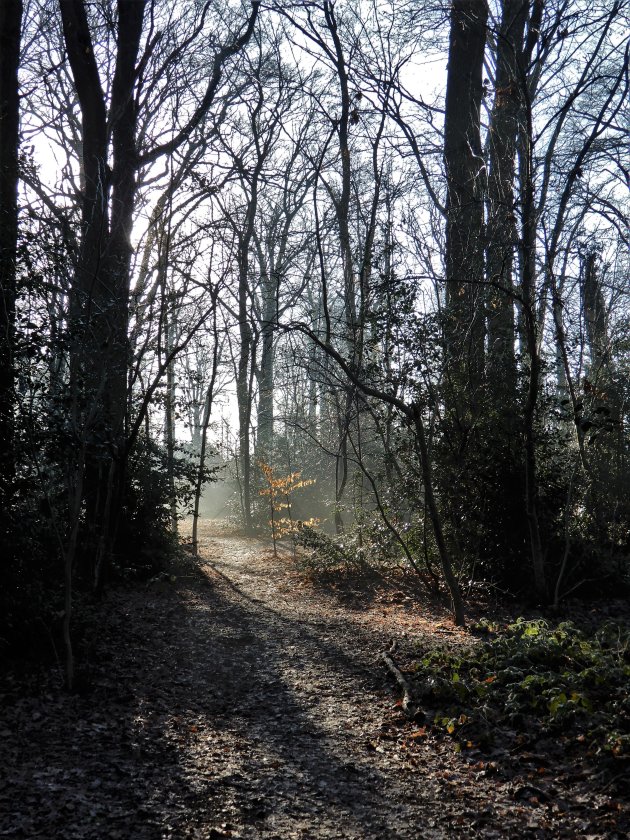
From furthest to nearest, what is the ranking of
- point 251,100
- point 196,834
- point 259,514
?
point 259,514 < point 251,100 < point 196,834

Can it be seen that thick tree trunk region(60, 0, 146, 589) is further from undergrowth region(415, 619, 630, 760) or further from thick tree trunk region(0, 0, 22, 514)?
undergrowth region(415, 619, 630, 760)

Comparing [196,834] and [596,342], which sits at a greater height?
[596,342]

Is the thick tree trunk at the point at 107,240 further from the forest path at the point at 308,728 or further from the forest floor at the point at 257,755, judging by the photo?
the forest path at the point at 308,728

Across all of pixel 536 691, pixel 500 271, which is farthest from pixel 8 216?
pixel 536 691

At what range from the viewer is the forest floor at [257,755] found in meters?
3.54

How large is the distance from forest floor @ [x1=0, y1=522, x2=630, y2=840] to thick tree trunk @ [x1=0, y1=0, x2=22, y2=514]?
2079 mm

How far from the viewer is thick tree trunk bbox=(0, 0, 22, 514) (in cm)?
600

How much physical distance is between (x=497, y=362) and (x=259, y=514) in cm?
1346

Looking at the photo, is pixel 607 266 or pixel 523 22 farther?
pixel 523 22

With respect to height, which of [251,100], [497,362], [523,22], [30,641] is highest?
[251,100]

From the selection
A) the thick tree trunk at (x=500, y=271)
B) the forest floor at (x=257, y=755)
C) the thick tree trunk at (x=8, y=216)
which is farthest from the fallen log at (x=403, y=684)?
the thick tree trunk at (x=8, y=216)

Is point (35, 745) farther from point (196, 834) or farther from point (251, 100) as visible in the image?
point (251, 100)

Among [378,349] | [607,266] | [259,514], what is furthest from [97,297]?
[259,514]

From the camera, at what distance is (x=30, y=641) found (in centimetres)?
578
